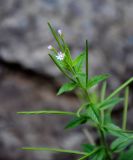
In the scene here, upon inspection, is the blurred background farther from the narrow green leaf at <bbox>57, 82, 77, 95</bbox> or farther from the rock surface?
the narrow green leaf at <bbox>57, 82, 77, 95</bbox>

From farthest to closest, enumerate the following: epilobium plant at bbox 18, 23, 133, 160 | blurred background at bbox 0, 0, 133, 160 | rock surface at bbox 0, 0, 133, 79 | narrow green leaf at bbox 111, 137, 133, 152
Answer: rock surface at bbox 0, 0, 133, 79 < blurred background at bbox 0, 0, 133, 160 < narrow green leaf at bbox 111, 137, 133, 152 < epilobium plant at bbox 18, 23, 133, 160

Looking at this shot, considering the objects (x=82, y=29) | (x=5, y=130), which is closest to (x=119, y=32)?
(x=82, y=29)

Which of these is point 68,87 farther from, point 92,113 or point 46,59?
point 46,59

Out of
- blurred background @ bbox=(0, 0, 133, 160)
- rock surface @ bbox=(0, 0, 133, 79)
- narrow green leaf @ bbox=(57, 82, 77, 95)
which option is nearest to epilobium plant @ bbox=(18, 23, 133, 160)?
narrow green leaf @ bbox=(57, 82, 77, 95)

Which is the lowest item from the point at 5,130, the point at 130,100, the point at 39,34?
the point at 5,130

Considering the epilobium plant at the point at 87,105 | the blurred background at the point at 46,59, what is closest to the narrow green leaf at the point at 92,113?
the epilobium plant at the point at 87,105

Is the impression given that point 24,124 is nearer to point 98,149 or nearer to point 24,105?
point 24,105

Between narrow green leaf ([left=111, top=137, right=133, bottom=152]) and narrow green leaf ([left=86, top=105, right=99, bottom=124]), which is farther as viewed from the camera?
narrow green leaf ([left=111, top=137, right=133, bottom=152])

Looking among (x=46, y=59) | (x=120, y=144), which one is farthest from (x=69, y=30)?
(x=120, y=144)

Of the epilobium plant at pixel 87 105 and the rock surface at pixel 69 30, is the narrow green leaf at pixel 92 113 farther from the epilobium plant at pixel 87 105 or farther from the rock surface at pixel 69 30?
the rock surface at pixel 69 30
